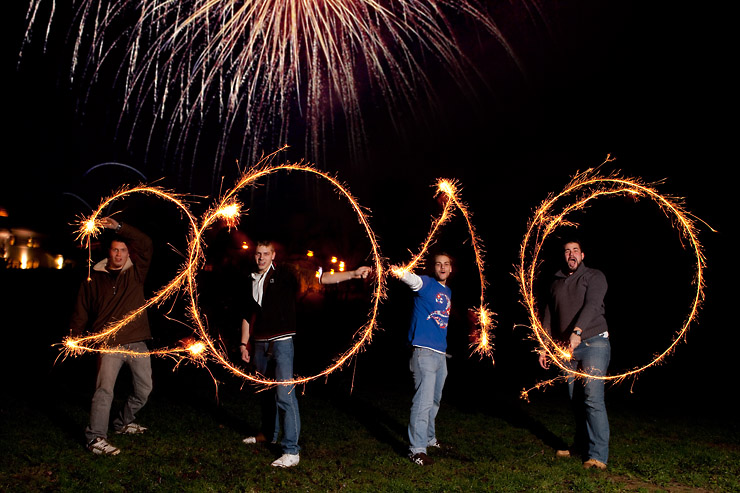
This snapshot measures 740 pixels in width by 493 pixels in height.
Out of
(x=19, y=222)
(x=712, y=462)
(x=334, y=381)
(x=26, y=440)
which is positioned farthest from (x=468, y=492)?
(x=19, y=222)

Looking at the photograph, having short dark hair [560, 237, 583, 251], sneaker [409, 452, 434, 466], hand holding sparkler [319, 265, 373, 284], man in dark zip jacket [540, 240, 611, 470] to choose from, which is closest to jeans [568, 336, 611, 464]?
man in dark zip jacket [540, 240, 611, 470]

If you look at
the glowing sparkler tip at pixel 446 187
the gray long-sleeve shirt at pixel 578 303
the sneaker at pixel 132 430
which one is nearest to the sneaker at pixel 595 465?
the gray long-sleeve shirt at pixel 578 303

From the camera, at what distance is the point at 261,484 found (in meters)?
4.87

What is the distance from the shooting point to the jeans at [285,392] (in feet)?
17.4

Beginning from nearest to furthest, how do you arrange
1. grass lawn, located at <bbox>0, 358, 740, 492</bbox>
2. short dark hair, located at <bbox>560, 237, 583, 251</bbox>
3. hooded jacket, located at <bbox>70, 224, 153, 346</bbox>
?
grass lawn, located at <bbox>0, 358, 740, 492</bbox>
hooded jacket, located at <bbox>70, 224, 153, 346</bbox>
short dark hair, located at <bbox>560, 237, 583, 251</bbox>

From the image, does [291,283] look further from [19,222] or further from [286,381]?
[19,222]

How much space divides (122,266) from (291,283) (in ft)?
6.25

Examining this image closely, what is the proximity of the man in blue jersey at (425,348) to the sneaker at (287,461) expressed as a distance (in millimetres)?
1203

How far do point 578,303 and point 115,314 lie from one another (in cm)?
493

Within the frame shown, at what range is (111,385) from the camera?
5.71m

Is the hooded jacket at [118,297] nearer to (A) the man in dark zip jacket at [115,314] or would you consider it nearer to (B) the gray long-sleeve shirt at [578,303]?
(A) the man in dark zip jacket at [115,314]

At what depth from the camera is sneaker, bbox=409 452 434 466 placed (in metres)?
5.59

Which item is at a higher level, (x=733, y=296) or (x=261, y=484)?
(x=733, y=296)

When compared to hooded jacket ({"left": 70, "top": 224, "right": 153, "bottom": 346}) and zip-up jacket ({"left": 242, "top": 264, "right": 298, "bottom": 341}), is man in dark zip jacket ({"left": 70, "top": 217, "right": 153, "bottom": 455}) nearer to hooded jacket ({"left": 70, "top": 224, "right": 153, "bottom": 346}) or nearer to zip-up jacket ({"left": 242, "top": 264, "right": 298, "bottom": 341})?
hooded jacket ({"left": 70, "top": 224, "right": 153, "bottom": 346})
